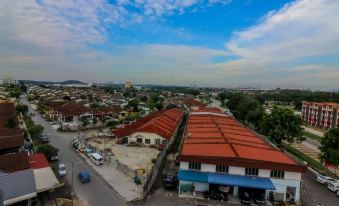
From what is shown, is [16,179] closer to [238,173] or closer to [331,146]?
[238,173]

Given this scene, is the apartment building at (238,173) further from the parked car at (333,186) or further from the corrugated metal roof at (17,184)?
the corrugated metal roof at (17,184)

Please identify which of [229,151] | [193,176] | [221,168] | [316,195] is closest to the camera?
[193,176]

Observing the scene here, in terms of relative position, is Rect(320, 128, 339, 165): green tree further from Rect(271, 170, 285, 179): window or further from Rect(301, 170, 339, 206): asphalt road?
Rect(271, 170, 285, 179): window

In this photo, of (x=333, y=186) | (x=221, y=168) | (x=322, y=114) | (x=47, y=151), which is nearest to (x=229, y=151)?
(x=221, y=168)

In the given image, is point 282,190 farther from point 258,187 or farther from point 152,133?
point 152,133

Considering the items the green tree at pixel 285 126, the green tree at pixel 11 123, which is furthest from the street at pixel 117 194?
the green tree at pixel 11 123

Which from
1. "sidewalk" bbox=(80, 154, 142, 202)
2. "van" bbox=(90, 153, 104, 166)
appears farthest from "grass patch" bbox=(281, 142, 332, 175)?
"van" bbox=(90, 153, 104, 166)
